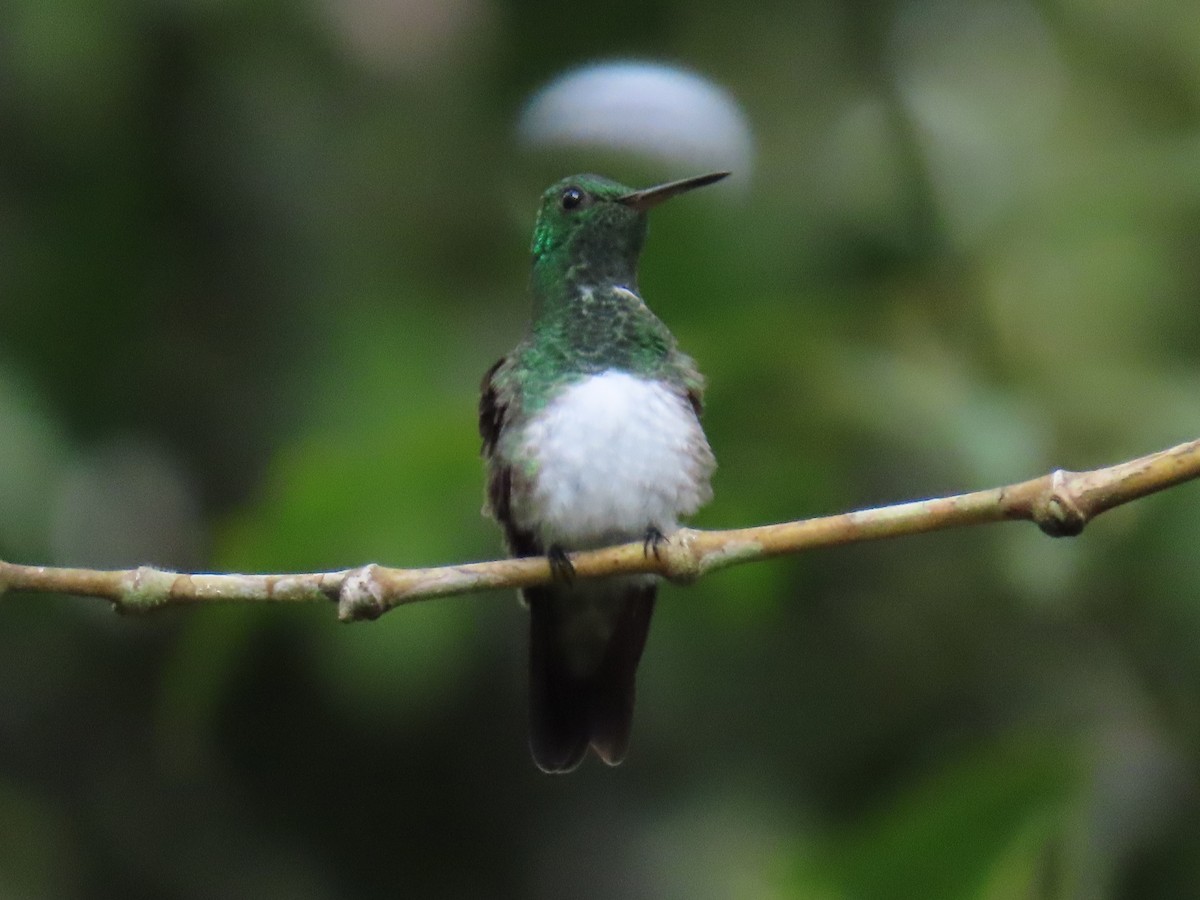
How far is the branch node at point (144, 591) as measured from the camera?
1.89 m

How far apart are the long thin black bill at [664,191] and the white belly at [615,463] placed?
0.37 metres

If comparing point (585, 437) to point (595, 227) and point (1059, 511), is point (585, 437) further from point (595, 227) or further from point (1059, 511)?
point (1059, 511)

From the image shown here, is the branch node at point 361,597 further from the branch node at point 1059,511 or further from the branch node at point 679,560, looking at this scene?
the branch node at point 1059,511

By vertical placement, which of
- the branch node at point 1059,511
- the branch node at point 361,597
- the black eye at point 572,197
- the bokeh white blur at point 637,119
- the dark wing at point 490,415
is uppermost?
the bokeh white blur at point 637,119

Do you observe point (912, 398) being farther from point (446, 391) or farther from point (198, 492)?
point (198, 492)

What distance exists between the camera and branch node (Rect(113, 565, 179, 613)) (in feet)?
6.21

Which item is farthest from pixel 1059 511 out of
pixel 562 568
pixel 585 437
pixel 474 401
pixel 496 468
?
pixel 474 401

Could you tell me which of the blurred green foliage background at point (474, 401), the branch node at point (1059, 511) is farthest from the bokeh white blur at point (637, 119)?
the branch node at point (1059, 511)

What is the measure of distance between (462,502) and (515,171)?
1136 mm

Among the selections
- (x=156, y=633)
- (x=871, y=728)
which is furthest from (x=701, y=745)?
(x=156, y=633)

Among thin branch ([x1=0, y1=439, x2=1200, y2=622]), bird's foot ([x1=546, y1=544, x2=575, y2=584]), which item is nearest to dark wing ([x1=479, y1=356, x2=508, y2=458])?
bird's foot ([x1=546, y1=544, x2=575, y2=584])

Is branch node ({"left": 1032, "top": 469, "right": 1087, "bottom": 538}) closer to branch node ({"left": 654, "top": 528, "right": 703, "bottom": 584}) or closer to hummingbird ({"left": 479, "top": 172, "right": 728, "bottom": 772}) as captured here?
branch node ({"left": 654, "top": 528, "right": 703, "bottom": 584})

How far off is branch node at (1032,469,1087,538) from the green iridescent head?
0.82 meters

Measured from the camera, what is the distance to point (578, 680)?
2846 mm
